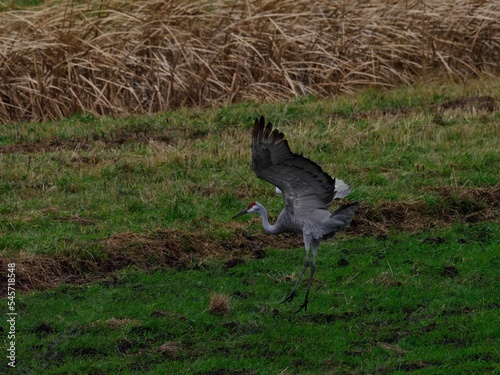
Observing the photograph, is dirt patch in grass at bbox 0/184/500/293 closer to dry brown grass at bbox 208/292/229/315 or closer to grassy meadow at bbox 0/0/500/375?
grassy meadow at bbox 0/0/500/375

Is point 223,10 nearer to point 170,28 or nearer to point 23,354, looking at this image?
point 170,28

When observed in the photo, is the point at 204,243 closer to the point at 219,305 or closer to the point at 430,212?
the point at 219,305

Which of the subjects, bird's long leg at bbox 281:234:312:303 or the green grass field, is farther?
bird's long leg at bbox 281:234:312:303

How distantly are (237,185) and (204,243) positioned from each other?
1.42 m

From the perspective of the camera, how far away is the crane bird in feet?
22.3

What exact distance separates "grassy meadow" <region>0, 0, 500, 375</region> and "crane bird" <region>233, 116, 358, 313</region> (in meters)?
0.46

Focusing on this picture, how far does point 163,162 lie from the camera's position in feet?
34.2

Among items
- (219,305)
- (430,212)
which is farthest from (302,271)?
(430,212)

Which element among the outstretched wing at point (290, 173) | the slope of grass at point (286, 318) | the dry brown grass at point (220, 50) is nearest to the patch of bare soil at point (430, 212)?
the slope of grass at point (286, 318)

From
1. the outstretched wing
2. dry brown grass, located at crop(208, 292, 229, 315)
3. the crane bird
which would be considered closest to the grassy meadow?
dry brown grass, located at crop(208, 292, 229, 315)

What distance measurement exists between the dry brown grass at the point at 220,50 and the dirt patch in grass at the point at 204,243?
4.77 metres

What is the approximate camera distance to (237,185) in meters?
9.87

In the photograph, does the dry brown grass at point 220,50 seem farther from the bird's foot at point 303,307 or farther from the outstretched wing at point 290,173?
the bird's foot at point 303,307

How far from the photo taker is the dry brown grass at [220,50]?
43.9ft
